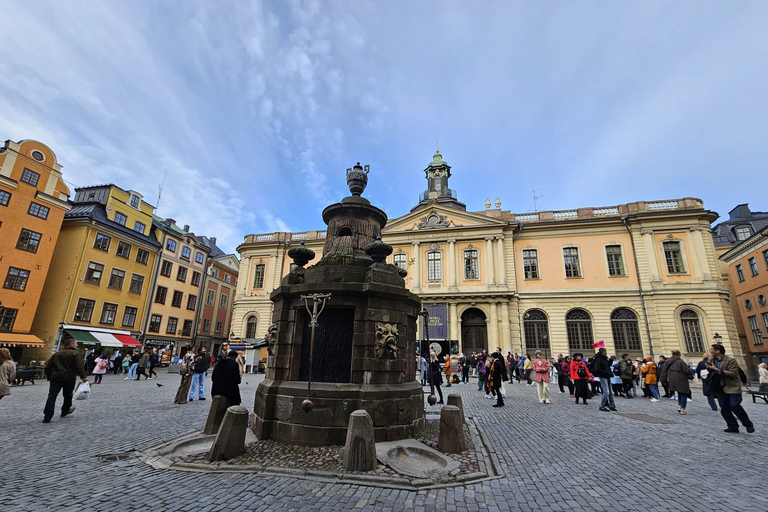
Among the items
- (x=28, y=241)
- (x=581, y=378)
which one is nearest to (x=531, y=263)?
(x=581, y=378)

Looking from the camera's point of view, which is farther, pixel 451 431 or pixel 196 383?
pixel 196 383

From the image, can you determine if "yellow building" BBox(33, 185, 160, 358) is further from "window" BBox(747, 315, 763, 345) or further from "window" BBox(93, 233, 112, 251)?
"window" BBox(747, 315, 763, 345)

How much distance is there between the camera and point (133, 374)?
832 inches

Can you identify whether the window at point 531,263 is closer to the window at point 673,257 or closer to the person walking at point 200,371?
the window at point 673,257

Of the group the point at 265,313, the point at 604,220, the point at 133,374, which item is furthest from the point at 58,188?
the point at 604,220

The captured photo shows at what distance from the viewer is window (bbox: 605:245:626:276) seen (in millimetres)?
28259

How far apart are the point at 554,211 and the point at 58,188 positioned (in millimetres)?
38070

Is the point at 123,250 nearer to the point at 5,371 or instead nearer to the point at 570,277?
the point at 5,371

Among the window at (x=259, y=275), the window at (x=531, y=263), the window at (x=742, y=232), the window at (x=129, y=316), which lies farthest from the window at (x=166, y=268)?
the window at (x=742, y=232)

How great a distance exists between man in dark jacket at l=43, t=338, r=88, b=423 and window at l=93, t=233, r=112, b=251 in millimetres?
24570

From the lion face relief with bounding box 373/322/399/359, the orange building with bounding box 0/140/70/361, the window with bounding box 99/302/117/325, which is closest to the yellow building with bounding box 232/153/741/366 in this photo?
the lion face relief with bounding box 373/322/399/359

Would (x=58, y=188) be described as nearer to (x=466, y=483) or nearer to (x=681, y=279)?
(x=466, y=483)

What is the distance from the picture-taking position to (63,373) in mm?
8141

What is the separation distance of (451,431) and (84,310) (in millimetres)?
31223
